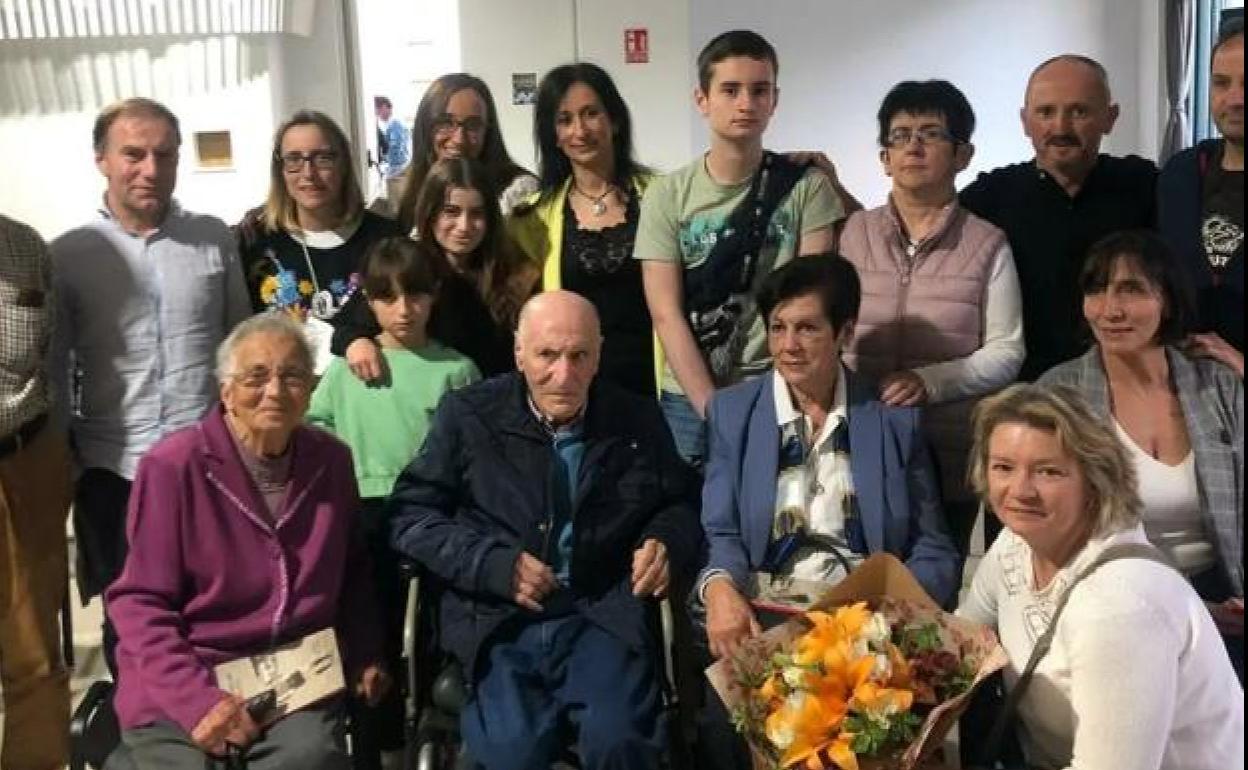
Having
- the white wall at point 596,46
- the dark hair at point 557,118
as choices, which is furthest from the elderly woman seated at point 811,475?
the white wall at point 596,46

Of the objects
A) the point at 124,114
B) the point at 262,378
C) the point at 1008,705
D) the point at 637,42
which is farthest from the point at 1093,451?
the point at 637,42

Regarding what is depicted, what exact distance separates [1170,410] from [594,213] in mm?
1353

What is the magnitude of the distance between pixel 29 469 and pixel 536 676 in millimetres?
1249

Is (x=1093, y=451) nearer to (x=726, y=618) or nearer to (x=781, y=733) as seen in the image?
(x=781, y=733)

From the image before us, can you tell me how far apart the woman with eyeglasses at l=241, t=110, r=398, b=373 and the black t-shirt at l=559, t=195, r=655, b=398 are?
1.48 ft

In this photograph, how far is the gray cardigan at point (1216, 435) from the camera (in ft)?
7.58

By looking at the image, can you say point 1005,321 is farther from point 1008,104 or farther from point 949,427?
point 1008,104

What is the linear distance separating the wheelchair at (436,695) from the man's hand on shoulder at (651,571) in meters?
0.04

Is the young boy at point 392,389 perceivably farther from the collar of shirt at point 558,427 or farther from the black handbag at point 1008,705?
the black handbag at point 1008,705

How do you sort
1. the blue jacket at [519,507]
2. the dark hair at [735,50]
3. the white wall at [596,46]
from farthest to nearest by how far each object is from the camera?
the white wall at [596,46]
the dark hair at [735,50]
the blue jacket at [519,507]

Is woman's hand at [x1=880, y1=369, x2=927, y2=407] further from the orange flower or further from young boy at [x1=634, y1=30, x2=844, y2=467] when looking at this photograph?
the orange flower

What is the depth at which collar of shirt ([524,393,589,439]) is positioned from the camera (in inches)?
95.0

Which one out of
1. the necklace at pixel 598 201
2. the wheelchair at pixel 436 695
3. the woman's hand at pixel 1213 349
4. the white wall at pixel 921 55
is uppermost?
the white wall at pixel 921 55

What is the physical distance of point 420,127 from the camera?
319cm
